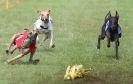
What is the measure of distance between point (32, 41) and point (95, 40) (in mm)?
4994

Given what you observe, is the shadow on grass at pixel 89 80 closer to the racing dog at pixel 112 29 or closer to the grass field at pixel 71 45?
the grass field at pixel 71 45

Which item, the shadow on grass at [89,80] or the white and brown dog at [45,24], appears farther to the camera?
the white and brown dog at [45,24]

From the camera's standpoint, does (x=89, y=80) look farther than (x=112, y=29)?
No

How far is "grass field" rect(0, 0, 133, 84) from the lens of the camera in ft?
50.0

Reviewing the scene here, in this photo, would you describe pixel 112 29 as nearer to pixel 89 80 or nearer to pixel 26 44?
pixel 26 44

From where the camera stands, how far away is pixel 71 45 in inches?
774

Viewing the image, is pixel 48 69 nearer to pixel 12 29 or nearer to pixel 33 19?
pixel 12 29

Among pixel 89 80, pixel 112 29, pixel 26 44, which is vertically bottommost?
pixel 89 80

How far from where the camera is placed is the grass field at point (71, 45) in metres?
15.2

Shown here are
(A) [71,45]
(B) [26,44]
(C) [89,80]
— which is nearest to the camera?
(C) [89,80]

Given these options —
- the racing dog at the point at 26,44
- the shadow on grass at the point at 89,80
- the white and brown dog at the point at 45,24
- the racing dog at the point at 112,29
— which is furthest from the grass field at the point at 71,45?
the racing dog at the point at 112,29

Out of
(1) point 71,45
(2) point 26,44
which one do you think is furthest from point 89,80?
(1) point 71,45

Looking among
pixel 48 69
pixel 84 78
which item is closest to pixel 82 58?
pixel 48 69

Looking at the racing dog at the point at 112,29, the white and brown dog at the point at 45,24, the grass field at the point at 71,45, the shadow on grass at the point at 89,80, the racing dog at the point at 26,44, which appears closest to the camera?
the shadow on grass at the point at 89,80
